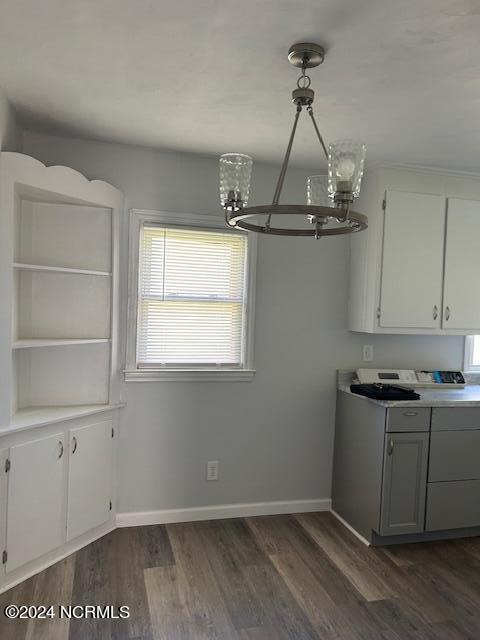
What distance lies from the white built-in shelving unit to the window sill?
0.46ft

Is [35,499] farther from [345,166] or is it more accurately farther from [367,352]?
[367,352]

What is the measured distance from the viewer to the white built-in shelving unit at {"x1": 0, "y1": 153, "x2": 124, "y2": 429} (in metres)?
2.73

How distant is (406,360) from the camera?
3.65 m

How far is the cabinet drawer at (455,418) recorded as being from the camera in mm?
3004

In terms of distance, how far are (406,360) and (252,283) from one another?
136cm

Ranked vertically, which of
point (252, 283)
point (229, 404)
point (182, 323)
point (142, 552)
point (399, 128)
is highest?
point (399, 128)

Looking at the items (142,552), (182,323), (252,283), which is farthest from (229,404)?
(142,552)

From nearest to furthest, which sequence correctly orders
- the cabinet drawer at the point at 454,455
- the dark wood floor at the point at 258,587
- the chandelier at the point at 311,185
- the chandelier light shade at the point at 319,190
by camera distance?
1. the chandelier at the point at 311,185
2. the chandelier light shade at the point at 319,190
3. the dark wood floor at the point at 258,587
4. the cabinet drawer at the point at 454,455

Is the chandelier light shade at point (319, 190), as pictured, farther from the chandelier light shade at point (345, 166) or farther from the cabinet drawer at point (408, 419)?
the cabinet drawer at point (408, 419)

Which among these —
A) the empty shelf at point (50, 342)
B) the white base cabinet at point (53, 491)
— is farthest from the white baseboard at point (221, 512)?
the empty shelf at point (50, 342)

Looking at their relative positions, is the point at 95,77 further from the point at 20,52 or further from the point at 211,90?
the point at 211,90

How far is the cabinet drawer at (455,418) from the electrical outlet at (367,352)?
70 cm

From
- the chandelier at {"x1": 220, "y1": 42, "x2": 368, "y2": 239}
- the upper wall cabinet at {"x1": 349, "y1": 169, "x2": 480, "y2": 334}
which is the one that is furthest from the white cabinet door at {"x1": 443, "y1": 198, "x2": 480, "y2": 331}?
the chandelier at {"x1": 220, "y1": 42, "x2": 368, "y2": 239}

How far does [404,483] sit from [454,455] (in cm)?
39
